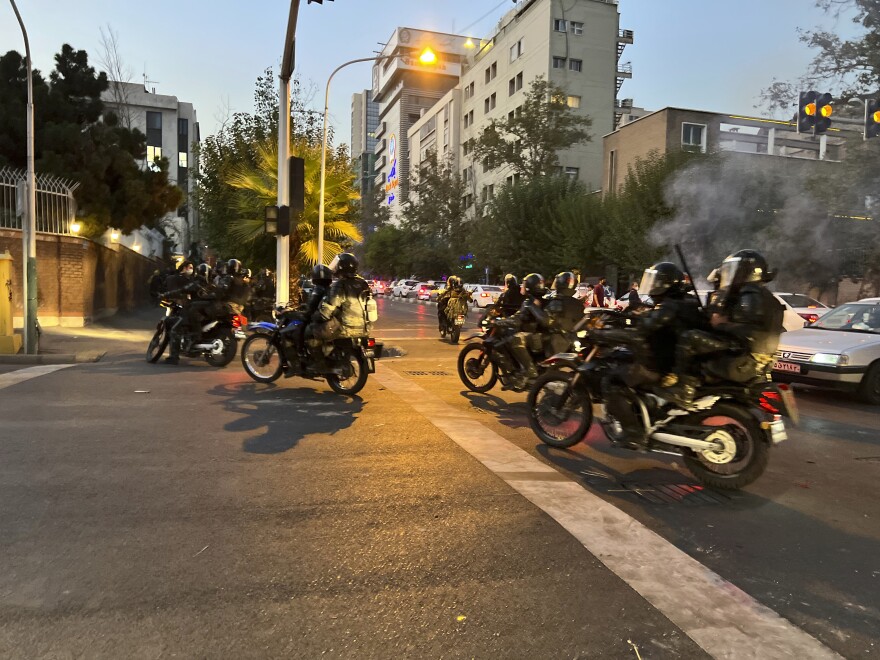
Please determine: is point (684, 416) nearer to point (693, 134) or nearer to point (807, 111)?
point (807, 111)

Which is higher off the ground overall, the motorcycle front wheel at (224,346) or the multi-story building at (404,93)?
the multi-story building at (404,93)

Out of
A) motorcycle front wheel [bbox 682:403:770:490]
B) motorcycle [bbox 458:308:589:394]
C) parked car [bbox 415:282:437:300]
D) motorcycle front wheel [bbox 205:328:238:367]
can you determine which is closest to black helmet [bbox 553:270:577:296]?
motorcycle [bbox 458:308:589:394]

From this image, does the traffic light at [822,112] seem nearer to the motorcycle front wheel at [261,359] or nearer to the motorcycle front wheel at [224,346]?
the motorcycle front wheel at [261,359]

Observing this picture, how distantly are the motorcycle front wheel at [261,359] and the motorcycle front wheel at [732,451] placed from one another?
5.90 m

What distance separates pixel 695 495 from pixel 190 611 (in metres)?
3.40

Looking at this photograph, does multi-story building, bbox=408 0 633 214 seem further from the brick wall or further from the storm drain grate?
the storm drain grate

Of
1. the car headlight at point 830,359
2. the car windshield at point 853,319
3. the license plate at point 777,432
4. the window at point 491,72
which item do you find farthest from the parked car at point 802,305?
the window at point 491,72

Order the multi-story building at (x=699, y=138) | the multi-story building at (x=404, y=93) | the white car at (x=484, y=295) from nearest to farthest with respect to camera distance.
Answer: the white car at (x=484, y=295) → the multi-story building at (x=699, y=138) → the multi-story building at (x=404, y=93)

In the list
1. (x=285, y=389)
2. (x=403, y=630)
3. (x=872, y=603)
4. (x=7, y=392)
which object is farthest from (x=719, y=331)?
(x=7, y=392)

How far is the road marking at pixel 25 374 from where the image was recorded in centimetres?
864

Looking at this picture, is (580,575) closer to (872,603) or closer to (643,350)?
(872,603)

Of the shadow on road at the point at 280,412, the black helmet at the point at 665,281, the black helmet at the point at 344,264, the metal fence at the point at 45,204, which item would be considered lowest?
the shadow on road at the point at 280,412

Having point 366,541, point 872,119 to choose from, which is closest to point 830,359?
point 366,541

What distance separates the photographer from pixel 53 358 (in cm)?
1080
